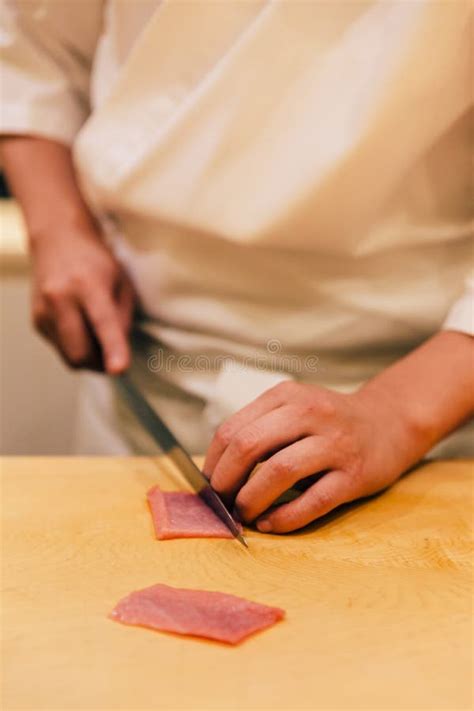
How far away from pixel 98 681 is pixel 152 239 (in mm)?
752

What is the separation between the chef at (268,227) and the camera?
901mm

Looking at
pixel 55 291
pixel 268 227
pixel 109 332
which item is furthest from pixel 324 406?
pixel 55 291

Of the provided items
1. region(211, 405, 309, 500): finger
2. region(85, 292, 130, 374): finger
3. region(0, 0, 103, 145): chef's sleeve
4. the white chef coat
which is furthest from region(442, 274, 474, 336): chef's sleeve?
region(0, 0, 103, 145): chef's sleeve

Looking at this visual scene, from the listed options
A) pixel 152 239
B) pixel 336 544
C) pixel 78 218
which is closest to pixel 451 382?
pixel 336 544

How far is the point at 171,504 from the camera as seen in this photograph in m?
0.84

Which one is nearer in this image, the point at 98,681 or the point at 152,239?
the point at 98,681

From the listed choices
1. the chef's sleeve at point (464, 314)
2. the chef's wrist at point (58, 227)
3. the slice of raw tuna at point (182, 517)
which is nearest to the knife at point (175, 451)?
the slice of raw tuna at point (182, 517)

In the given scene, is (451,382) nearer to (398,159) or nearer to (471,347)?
(471,347)

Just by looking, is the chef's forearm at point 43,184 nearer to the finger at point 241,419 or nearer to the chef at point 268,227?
the chef at point 268,227

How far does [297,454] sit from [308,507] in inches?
2.2

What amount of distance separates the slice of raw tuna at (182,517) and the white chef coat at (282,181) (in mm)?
207

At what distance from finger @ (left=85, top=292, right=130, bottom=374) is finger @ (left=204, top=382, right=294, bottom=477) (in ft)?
1.14

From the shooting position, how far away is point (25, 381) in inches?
82.0

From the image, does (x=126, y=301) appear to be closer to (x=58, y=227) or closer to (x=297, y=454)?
(x=58, y=227)
